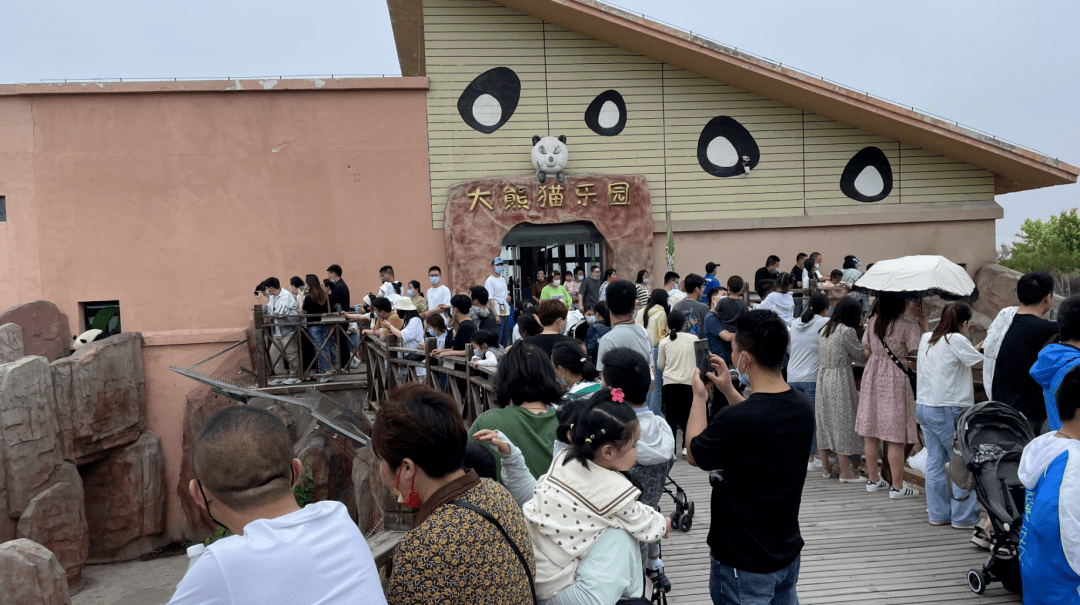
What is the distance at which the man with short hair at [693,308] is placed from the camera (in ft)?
25.1

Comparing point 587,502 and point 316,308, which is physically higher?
point 316,308

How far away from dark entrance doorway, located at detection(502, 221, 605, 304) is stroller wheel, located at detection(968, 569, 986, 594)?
1055cm

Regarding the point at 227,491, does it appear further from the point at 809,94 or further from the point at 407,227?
the point at 809,94

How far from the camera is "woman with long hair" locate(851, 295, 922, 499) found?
5602mm

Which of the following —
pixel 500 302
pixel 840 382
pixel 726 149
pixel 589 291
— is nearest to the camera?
pixel 840 382

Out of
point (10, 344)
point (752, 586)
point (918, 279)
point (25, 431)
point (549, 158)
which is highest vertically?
point (549, 158)

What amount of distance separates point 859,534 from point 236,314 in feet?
39.2

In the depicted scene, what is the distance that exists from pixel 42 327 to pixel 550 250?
9.61m

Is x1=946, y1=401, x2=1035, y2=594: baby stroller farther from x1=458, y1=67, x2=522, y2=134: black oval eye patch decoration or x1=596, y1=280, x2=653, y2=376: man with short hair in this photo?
x1=458, y1=67, x2=522, y2=134: black oval eye patch decoration

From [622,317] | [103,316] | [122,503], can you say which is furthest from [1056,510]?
[103,316]

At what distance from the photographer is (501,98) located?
14523 mm

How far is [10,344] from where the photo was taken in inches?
458

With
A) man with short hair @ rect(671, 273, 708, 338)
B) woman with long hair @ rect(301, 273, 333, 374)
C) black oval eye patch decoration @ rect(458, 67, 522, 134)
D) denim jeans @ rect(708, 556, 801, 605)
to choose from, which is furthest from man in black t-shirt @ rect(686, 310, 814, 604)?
black oval eye patch decoration @ rect(458, 67, 522, 134)

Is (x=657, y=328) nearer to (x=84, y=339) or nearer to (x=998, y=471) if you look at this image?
(x=998, y=471)
